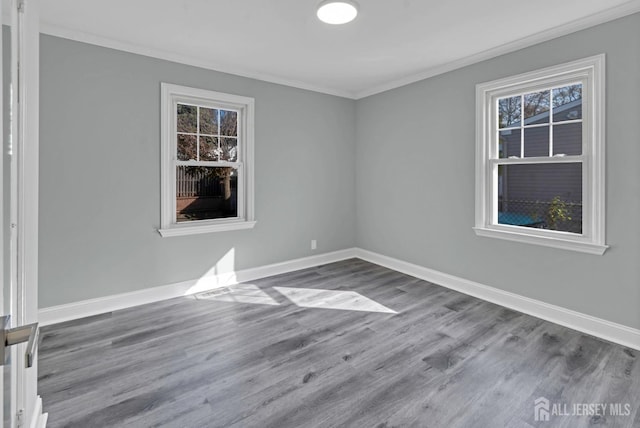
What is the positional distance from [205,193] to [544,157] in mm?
3591

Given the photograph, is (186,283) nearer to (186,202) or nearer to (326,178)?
(186,202)

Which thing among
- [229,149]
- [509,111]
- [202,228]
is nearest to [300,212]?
[229,149]

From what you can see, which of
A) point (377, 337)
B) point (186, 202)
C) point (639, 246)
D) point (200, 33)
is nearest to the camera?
point (639, 246)

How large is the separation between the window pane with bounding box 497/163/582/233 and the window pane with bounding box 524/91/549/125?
444 millimetres

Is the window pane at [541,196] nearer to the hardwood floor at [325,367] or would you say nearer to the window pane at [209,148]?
the hardwood floor at [325,367]

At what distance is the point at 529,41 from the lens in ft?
10.0

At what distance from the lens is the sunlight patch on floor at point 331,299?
333 cm

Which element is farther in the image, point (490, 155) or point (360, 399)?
point (490, 155)

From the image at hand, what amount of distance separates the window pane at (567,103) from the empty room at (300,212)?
17mm

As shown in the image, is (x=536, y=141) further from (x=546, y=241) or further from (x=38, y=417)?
(x=38, y=417)

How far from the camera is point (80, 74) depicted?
3.00 metres

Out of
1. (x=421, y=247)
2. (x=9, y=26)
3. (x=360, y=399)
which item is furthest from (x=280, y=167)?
(x=9, y=26)

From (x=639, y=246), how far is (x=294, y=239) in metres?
3.51

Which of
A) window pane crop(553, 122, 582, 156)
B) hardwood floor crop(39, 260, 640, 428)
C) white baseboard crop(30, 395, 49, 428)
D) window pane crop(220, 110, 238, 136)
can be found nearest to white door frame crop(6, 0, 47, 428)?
white baseboard crop(30, 395, 49, 428)
